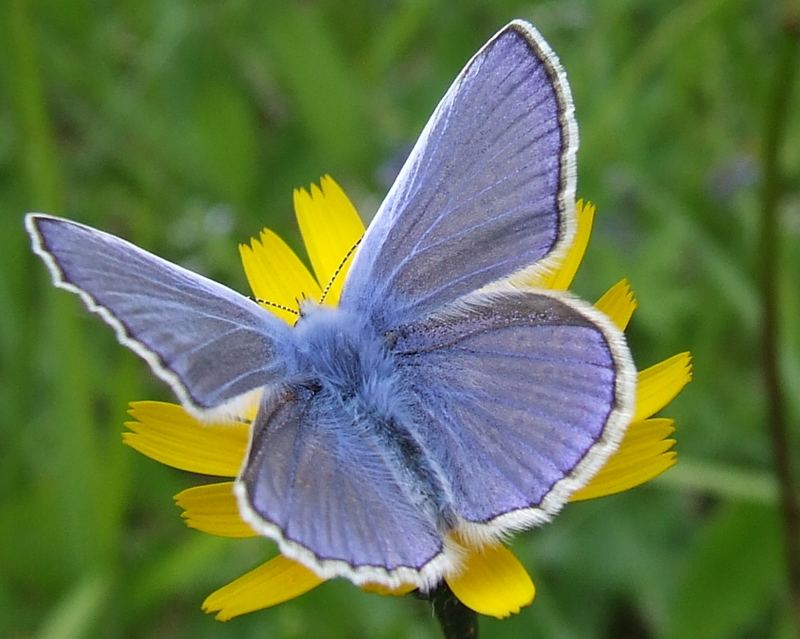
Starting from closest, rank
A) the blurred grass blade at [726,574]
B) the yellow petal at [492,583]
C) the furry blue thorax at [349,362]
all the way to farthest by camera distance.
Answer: the yellow petal at [492,583] → the furry blue thorax at [349,362] → the blurred grass blade at [726,574]

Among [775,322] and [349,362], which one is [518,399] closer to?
[349,362]

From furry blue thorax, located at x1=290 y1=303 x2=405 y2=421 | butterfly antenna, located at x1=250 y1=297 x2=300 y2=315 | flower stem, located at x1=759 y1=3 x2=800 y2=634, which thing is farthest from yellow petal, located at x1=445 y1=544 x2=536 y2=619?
flower stem, located at x1=759 y1=3 x2=800 y2=634

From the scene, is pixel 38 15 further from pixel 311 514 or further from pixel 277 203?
pixel 311 514

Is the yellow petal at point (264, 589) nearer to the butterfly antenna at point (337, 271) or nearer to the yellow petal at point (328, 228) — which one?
the butterfly antenna at point (337, 271)

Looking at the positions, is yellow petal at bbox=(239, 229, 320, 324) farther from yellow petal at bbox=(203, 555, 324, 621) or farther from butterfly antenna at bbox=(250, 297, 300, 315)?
yellow petal at bbox=(203, 555, 324, 621)

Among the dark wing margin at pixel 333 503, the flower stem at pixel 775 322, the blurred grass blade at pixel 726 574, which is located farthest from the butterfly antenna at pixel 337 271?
the blurred grass blade at pixel 726 574

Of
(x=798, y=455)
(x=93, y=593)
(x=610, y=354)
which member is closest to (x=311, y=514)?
(x=610, y=354)
